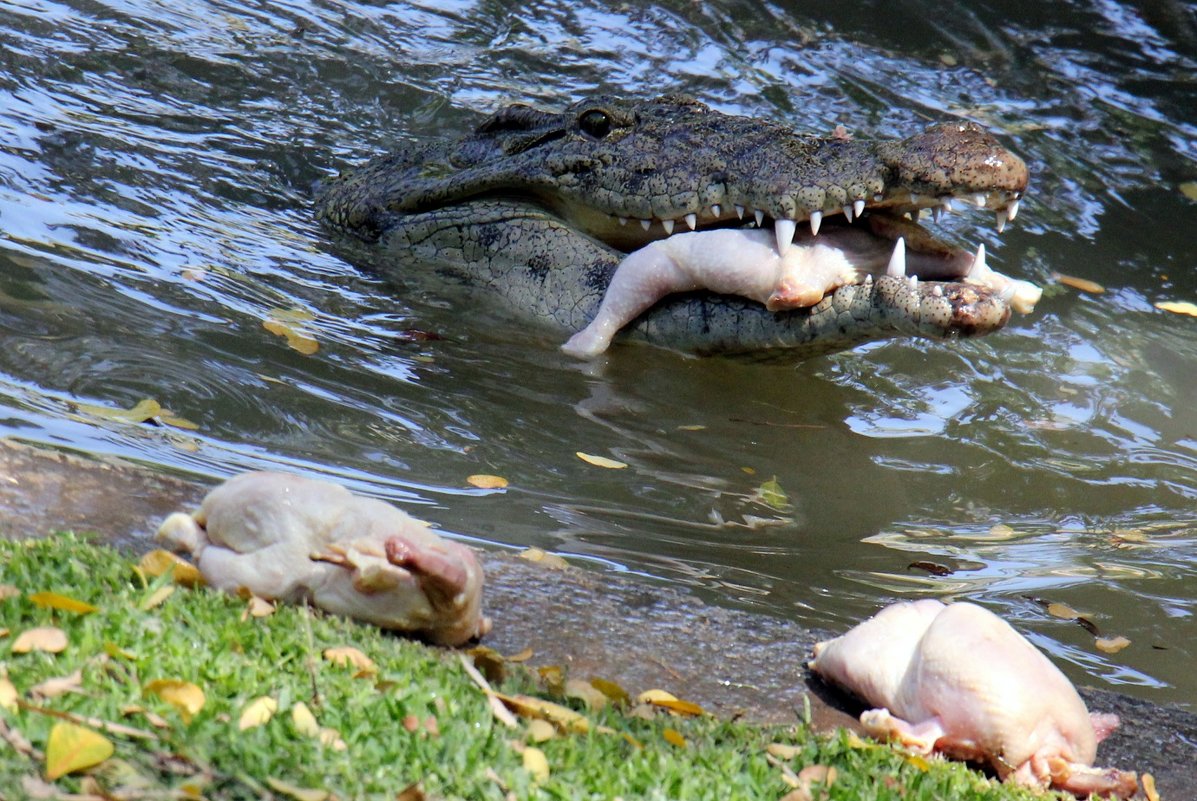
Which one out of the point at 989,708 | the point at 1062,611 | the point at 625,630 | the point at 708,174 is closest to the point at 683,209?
the point at 708,174

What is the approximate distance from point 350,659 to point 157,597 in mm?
467

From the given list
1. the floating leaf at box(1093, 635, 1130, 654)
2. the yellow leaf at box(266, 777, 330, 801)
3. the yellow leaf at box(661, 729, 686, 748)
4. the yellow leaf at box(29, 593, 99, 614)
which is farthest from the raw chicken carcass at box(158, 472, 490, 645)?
the floating leaf at box(1093, 635, 1130, 654)

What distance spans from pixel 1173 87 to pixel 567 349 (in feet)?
26.2

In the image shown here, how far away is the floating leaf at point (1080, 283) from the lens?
27.8ft

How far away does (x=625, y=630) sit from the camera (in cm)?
352

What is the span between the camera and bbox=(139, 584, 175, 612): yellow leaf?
114 inches

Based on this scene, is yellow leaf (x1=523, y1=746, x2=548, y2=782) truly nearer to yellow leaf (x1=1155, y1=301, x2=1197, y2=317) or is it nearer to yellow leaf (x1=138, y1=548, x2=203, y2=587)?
yellow leaf (x1=138, y1=548, x2=203, y2=587)

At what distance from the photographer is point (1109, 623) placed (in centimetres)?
463

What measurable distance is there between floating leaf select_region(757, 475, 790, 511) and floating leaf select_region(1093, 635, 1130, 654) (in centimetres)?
125

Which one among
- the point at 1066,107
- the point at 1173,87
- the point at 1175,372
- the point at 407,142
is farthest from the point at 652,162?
the point at 1173,87

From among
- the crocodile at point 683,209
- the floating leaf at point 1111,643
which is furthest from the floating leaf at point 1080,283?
the floating leaf at point 1111,643

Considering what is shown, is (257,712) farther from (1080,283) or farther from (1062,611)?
(1080,283)

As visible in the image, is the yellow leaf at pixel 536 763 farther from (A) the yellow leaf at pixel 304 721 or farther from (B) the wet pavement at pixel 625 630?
(B) the wet pavement at pixel 625 630

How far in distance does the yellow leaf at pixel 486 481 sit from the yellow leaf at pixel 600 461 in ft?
1.56
